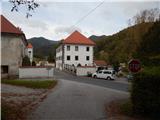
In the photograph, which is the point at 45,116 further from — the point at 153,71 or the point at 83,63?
the point at 83,63

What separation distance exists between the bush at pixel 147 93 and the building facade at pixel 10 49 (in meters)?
37.2

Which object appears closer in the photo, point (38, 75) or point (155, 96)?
point (155, 96)

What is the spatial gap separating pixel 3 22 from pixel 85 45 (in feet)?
139

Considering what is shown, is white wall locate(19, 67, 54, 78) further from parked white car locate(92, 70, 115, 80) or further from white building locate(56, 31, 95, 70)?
white building locate(56, 31, 95, 70)

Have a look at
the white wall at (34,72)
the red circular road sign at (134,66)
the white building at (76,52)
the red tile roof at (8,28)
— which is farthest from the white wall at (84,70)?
the red circular road sign at (134,66)

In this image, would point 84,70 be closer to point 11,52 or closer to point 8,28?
point 11,52

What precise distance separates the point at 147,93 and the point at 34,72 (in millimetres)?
39236

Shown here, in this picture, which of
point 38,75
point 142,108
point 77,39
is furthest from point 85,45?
point 142,108

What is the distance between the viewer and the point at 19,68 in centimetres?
4950

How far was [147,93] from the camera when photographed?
41.7 ft

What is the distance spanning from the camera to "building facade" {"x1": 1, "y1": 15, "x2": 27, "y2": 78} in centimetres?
4856

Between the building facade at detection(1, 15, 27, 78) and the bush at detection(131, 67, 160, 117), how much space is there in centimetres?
3717

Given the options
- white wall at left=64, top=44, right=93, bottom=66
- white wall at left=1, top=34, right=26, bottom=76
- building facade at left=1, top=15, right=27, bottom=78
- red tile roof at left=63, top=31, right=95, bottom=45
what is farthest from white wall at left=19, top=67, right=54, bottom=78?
red tile roof at left=63, top=31, right=95, bottom=45

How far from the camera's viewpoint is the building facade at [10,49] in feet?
159
